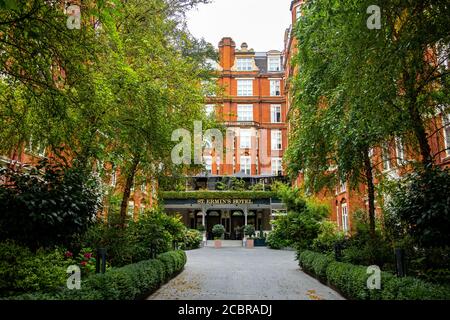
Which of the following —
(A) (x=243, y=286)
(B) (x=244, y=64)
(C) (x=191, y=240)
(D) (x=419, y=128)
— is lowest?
(A) (x=243, y=286)

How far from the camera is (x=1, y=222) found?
7254mm

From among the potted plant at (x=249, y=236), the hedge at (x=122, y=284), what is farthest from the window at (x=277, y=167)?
the hedge at (x=122, y=284)

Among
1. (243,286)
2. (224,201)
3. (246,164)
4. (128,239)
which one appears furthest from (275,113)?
(128,239)

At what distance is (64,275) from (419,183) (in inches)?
277

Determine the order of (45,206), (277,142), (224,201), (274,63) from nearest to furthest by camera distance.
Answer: (45,206) → (224,201) → (277,142) → (274,63)

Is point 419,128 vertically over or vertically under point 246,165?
under

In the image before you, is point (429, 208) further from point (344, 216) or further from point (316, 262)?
point (344, 216)

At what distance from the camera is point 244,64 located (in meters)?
54.2


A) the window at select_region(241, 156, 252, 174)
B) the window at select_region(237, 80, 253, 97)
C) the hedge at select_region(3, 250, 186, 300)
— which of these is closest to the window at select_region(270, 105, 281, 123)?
the window at select_region(237, 80, 253, 97)

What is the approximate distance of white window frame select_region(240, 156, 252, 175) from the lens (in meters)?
51.2

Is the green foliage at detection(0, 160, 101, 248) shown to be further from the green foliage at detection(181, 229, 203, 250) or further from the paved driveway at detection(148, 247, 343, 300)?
the green foliage at detection(181, 229, 203, 250)

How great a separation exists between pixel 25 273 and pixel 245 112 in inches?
1898
